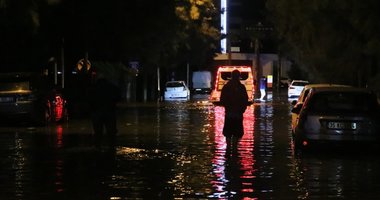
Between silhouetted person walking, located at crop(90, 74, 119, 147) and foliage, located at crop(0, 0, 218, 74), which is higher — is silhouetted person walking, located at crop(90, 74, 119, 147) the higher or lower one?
the lower one

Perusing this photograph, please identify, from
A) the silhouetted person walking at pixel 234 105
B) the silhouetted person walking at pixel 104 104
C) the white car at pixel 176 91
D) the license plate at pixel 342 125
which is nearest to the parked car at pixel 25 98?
the silhouetted person walking at pixel 104 104

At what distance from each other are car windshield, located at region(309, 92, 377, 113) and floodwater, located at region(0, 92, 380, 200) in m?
0.98

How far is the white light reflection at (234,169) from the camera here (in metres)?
11.5

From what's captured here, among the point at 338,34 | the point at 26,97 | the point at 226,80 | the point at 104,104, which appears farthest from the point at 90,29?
the point at 104,104

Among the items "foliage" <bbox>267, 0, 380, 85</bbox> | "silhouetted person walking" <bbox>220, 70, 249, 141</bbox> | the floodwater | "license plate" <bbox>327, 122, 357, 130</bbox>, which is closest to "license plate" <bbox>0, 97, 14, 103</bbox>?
the floodwater

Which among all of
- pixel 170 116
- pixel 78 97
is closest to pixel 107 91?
pixel 170 116

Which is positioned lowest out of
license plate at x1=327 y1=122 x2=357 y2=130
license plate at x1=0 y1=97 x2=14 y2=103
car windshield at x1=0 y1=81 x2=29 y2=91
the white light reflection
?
the white light reflection

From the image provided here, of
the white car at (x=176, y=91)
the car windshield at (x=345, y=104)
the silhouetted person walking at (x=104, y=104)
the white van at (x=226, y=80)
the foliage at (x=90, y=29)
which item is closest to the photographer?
the car windshield at (x=345, y=104)

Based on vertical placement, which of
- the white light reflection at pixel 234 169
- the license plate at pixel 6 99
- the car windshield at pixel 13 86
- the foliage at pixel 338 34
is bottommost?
the white light reflection at pixel 234 169

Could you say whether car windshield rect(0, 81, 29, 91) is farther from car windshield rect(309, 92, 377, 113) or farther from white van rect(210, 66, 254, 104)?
white van rect(210, 66, 254, 104)

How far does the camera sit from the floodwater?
450 inches

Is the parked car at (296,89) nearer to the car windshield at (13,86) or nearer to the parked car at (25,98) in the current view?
the parked car at (25,98)

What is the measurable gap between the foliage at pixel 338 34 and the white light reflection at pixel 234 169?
42.7 feet

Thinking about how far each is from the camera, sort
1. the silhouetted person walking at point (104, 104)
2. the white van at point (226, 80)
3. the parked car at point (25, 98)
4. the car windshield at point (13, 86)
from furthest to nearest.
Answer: the white van at point (226, 80)
the car windshield at point (13, 86)
the parked car at point (25, 98)
the silhouetted person walking at point (104, 104)
